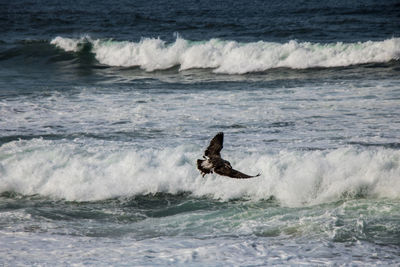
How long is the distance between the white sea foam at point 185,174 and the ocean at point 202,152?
3 centimetres

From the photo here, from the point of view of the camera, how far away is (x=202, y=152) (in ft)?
41.5

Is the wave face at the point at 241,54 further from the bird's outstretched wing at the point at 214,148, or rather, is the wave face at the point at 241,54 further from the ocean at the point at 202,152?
the bird's outstretched wing at the point at 214,148

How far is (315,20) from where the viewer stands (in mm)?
32281

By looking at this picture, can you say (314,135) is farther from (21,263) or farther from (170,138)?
(21,263)

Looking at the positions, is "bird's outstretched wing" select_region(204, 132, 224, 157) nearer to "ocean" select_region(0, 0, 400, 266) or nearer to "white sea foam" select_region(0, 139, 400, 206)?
"ocean" select_region(0, 0, 400, 266)

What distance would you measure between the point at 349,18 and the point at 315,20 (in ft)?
5.02

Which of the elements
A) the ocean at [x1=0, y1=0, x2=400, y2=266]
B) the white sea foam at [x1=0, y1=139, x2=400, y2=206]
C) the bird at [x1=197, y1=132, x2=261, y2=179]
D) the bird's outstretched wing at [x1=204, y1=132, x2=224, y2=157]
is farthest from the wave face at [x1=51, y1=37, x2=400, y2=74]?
the bird at [x1=197, y1=132, x2=261, y2=179]

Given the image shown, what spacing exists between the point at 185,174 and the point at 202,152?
83 centimetres

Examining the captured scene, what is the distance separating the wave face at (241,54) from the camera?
75.7 feet

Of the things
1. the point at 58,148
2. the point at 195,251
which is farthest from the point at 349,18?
the point at 195,251

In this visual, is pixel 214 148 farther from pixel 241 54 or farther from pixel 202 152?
pixel 241 54

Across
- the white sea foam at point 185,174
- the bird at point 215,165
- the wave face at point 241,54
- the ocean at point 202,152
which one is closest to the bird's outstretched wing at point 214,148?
the bird at point 215,165

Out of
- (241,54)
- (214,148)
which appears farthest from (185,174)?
(241,54)

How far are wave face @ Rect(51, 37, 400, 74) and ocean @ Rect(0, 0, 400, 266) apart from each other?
0.24 ft
